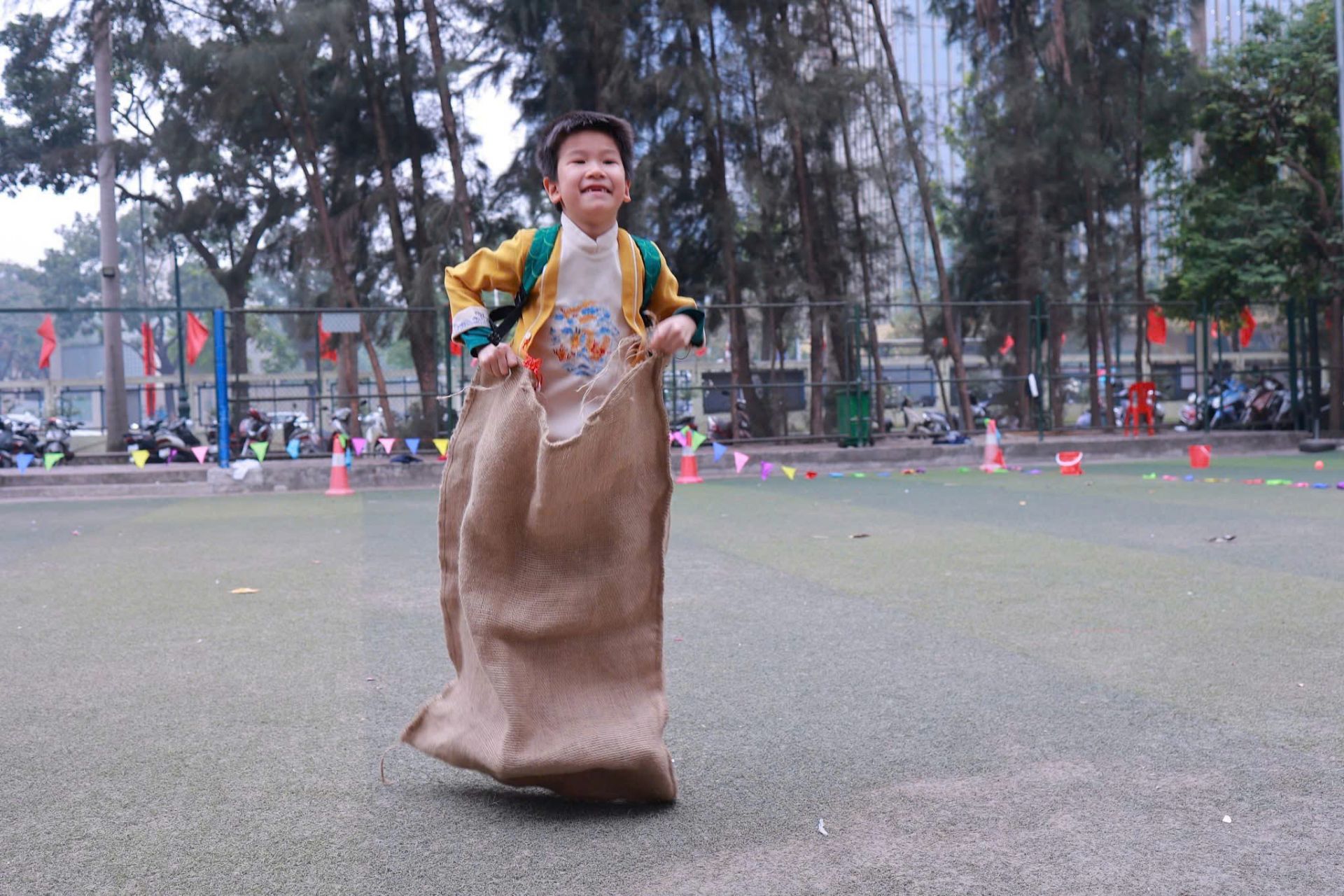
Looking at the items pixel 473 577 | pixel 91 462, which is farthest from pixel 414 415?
pixel 473 577

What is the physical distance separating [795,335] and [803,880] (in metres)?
16.0

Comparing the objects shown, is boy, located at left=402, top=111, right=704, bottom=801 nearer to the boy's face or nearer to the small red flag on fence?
the boy's face

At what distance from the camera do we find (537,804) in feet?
9.78

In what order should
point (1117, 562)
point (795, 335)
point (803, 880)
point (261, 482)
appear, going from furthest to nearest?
point (795, 335) → point (261, 482) → point (1117, 562) → point (803, 880)

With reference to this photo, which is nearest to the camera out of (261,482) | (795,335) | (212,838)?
(212,838)

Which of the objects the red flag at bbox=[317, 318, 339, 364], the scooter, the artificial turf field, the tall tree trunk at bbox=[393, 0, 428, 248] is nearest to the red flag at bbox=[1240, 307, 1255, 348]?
the tall tree trunk at bbox=[393, 0, 428, 248]

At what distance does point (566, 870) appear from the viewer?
8.17 feet

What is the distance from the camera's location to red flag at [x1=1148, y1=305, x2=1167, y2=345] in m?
19.5

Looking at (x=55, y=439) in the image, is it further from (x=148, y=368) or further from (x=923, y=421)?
(x=923, y=421)

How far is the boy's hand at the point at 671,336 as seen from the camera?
2.83 m

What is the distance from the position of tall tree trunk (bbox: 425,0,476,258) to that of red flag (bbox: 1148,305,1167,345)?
33.6 feet

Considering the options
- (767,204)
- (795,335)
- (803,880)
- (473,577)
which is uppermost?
(767,204)

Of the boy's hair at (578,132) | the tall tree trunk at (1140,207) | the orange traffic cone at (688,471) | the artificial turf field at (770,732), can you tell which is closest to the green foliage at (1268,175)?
the tall tree trunk at (1140,207)

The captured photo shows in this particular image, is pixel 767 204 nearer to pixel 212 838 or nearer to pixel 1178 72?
pixel 1178 72
